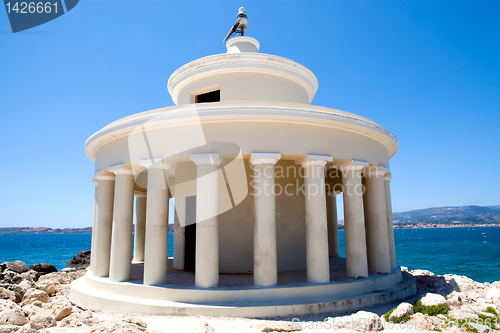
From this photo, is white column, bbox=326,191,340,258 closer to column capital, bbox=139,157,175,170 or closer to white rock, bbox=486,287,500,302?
white rock, bbox=486,287,500,302

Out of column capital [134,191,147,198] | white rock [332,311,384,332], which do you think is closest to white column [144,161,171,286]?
white rock [332,311,384,332]

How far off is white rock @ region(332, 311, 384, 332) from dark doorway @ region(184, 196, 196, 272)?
7939 millimetres

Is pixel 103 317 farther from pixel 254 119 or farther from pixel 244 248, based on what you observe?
pixel 254 119

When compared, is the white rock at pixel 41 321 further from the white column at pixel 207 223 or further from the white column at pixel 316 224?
the white column at pixel 316 224

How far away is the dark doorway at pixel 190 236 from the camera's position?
50.4 feet

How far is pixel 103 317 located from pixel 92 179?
732 centimetres

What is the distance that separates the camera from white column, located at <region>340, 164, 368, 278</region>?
1230 cm

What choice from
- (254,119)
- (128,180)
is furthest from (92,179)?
(254,119)

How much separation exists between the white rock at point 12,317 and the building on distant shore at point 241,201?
108 inches

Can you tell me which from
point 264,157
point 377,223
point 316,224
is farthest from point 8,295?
point 377,223

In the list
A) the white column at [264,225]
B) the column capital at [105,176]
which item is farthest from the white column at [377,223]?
the column capital at [105,176]

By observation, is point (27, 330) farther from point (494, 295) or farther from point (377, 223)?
point (494, 295)

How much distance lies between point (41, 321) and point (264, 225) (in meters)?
6.71

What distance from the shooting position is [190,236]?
15781 mm
